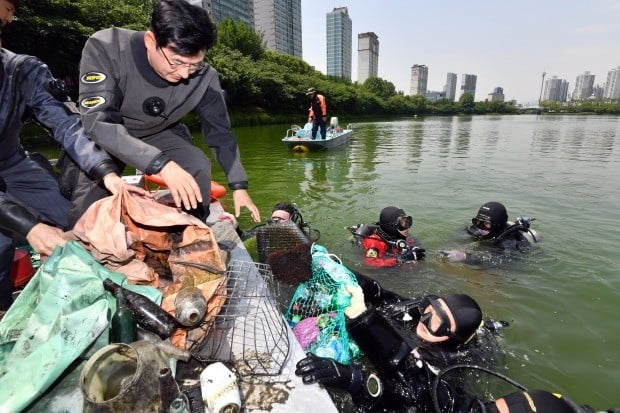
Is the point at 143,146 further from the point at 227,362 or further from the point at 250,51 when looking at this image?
the point at 250,51

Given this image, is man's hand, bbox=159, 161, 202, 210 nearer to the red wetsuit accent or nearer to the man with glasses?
the man with glasses

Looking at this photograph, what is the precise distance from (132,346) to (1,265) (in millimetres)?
1327

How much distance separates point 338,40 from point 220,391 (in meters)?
146

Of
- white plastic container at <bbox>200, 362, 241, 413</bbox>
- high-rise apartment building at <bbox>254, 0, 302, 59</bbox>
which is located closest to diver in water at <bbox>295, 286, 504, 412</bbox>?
white plastic container at <bbox>200, 362, 241, 413</bbox>

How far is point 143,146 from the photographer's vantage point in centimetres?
193

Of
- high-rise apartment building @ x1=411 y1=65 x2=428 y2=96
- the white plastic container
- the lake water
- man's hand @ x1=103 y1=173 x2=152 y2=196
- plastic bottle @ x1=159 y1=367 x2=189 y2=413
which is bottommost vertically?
the lake water

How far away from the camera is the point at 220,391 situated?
1.39m

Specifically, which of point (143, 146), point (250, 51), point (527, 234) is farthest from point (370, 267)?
point (250, 51)

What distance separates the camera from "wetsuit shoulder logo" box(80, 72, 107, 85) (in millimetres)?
2041

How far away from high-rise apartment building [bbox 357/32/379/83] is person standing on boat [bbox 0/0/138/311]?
149 meters

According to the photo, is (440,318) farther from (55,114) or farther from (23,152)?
(23,152)

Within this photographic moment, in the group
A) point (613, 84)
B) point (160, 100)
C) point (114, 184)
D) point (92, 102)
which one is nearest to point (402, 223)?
point (160, 100)

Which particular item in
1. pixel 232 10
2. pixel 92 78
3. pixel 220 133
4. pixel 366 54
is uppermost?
pixel 366 54

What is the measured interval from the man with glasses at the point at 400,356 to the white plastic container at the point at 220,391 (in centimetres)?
45
